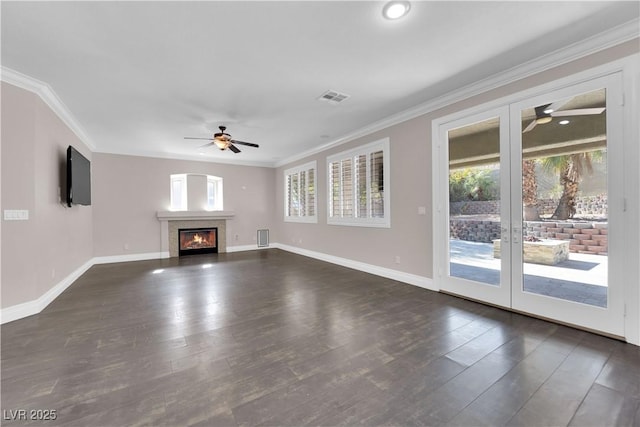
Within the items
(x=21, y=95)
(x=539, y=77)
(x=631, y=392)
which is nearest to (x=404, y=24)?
(x=539, y=77)

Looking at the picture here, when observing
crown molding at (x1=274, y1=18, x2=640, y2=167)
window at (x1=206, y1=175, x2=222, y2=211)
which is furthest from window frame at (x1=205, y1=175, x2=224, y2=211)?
crown molding at (x1=274, y1=18, x2=640, y2=167)

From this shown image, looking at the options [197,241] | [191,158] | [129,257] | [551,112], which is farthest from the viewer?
[197,241]

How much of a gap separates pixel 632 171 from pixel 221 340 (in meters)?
4.02

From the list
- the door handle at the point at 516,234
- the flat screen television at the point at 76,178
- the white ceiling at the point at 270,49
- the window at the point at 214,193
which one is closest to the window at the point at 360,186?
the white ceiling at the point at 270,49

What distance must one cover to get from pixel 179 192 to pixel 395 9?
283 inches

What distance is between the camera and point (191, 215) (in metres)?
7.43

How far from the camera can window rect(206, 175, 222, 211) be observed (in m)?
7.96

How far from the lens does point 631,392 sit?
1766 millimetres

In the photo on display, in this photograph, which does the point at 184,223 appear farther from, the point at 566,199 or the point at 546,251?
the point at 566,199

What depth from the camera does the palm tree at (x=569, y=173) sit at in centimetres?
268

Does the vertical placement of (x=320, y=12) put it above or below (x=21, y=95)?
above

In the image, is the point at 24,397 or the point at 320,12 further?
the point at 320,12

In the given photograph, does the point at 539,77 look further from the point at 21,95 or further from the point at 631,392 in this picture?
the point at 21,95

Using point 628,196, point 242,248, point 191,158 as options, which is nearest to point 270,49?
point 628,196
